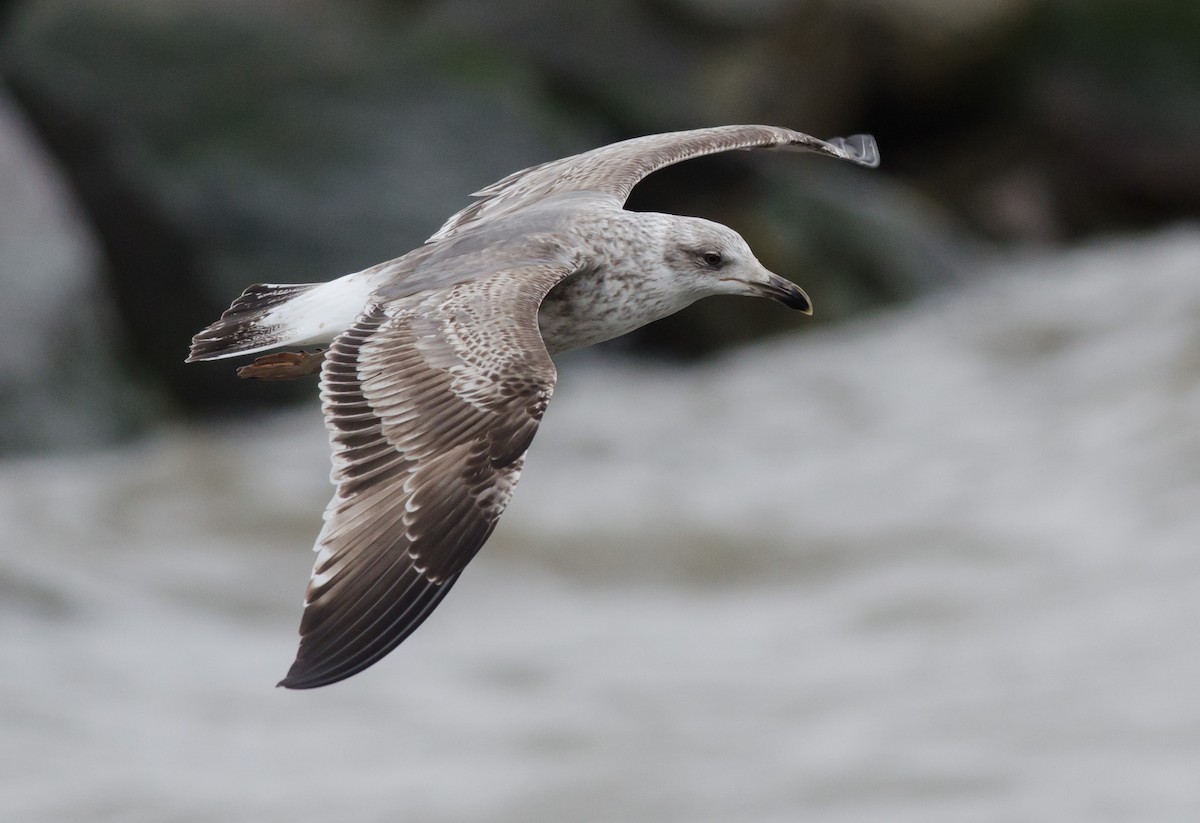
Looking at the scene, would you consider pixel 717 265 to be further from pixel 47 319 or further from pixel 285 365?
pixel 47 319

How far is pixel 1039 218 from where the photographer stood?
634 inches

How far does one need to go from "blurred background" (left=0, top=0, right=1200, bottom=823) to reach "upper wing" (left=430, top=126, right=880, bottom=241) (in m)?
4.00

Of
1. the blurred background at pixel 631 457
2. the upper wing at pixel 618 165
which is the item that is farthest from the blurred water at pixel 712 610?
the upper wing at pixel 618 165

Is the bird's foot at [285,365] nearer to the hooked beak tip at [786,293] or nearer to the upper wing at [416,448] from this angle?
the upper wing at [416,448]


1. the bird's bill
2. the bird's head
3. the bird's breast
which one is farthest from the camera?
the bird's bill

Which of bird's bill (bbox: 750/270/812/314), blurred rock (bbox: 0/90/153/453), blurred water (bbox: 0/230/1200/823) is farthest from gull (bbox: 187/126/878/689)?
blurred rock (bbox: 0/90/153/453)

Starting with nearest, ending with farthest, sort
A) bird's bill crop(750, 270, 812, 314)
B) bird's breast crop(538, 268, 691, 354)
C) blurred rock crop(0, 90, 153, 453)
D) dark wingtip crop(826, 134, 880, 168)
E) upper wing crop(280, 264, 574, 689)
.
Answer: upper wing crop(280, 264, 574, 689) → bird's breast crop(538, 268, 691, 354) → bird's bill crop(750, 270, 812, 314) → dark wingtip crop(826, 134, 880, 168) → blurred rock crop(0, 90, 153, 453)

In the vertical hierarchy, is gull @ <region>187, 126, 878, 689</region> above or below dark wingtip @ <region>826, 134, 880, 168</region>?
below

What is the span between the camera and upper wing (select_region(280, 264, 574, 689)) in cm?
448

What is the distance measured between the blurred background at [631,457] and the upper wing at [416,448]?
4.91 metres

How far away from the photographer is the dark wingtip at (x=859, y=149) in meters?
6.73

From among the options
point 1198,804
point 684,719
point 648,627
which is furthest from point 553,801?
point 1198,804

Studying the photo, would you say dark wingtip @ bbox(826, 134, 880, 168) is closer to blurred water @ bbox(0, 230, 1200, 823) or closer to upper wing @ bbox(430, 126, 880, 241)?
upper wing @ bbox(430, 126, 880, 241)

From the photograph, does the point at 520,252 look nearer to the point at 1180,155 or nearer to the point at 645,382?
the point at 645,382
